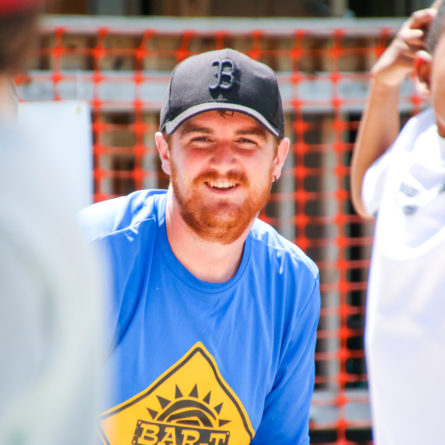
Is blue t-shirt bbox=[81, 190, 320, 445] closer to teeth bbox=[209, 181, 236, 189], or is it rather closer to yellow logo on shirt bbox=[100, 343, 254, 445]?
yellow logo on shirt bbox=[100, 343, 254, 445]

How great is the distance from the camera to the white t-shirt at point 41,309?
0.61 meters

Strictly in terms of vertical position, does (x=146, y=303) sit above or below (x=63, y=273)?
below

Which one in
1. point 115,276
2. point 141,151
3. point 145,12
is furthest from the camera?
point 145,12

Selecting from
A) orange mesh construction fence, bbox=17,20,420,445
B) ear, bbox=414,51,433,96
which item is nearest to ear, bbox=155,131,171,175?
ear, bbox=414,51,433,96

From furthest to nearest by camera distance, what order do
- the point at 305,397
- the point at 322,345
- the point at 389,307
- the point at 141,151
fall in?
the point at 322,345 → the point at 141,151 → the point at 305,397 → the point at 389,307

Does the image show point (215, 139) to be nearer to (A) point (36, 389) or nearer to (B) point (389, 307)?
(B) point (389, 307)

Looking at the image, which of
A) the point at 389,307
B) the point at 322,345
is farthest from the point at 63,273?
the point at 322,345

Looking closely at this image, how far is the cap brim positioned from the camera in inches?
70.9

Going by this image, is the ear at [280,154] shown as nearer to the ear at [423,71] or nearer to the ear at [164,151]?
the ear at [164,151]

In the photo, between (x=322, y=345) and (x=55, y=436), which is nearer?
(x=55, y=436)

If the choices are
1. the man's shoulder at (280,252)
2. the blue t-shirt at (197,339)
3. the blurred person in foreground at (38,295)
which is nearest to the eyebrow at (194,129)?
the blue t-shirt at (197,339)

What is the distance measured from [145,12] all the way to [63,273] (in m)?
4.77

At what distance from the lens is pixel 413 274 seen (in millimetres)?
1332

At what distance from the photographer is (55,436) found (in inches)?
24.9
